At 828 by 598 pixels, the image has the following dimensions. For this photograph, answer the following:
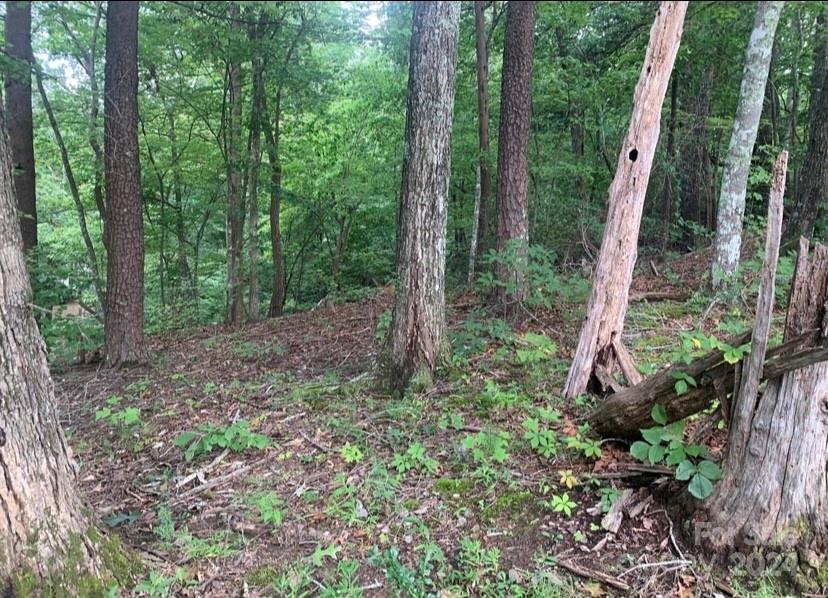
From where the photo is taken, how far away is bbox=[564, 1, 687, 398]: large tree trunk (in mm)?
3572

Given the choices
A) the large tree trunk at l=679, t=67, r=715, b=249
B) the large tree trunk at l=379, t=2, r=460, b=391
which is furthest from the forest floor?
the large tree trunk at l=679, t=67, r=715, b=249

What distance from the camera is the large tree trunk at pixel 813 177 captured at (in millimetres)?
6410

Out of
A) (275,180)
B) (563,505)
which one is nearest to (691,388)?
(563,505)

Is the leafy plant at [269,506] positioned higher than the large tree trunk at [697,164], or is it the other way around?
the large tree trunk at [697,164]

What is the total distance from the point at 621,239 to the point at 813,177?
15.1ft

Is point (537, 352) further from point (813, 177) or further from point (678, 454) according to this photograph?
point (813, 177)

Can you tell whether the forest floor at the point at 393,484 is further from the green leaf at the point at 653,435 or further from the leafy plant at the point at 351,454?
the green leaf at the point at 653,435

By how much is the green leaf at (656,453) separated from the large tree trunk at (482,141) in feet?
20.6

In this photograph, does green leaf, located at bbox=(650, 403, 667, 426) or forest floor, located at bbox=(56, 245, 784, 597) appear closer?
forest floor, located at bbox=(56, 245, 784, 597)

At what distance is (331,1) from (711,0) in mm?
1298

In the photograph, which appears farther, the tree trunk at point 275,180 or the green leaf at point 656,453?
the tree trunk at point 275,180

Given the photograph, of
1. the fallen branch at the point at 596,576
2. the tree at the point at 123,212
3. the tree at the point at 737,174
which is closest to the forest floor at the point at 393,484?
the fallen branch at the point at 596,576

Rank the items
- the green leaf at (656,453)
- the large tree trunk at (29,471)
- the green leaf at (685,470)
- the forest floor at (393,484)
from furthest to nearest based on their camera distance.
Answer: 1. the green leaf at (656,453)
2. the green leaf at (685,470)
3. the forest floor at (393,484)
4. the large tree trunk at (29,471)

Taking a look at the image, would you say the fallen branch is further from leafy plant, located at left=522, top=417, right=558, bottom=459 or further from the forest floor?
leafy plant, located at left=522, top=417, right=558, bottom=459
